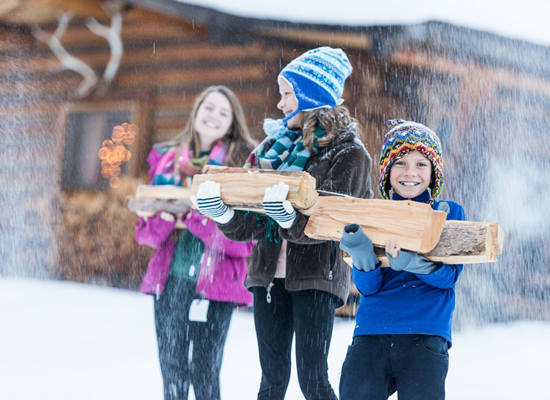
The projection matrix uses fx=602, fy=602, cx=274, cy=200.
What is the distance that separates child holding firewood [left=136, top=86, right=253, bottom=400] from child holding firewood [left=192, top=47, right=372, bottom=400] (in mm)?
451

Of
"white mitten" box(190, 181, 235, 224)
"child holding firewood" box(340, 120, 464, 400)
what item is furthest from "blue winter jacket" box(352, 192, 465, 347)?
"white mitten" box(190, 181, 235, 224)

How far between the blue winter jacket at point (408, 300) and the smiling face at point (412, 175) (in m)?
0.12

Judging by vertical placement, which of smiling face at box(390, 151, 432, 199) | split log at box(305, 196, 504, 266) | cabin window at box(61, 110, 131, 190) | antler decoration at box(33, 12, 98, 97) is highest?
antler decoration at box(33, 12, 98, 97)

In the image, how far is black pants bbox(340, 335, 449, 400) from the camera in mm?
1815

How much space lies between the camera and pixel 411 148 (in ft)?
6.91

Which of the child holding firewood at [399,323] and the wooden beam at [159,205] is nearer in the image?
the child holding firewood at [399,323]

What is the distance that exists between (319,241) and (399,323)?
0.49 meters

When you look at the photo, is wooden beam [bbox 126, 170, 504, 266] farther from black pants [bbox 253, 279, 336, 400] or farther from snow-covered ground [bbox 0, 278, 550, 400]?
snow-covered ground [bbox 0, 278, 550, 400]

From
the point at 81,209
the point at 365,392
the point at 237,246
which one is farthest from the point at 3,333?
the point at 365,392

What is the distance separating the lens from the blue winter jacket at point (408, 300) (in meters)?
1.88

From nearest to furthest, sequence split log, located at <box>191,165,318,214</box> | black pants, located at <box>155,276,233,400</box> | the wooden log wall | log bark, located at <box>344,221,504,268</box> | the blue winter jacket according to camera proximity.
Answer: log bark, located at <box>344,221,504,268</box> < the blue winter jacket < split log, located at <box>191,165,318,214</box> < black pants, located at <box>155,276,233,400</box> < the wooden log wall

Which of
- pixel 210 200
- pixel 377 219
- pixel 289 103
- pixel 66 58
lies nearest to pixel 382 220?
pixel 377 219

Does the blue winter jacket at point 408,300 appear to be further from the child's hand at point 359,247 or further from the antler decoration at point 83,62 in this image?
the antler decoration at point 83,62

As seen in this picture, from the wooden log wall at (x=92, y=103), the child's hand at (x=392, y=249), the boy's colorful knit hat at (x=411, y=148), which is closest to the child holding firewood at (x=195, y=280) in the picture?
the boy's colorful knit hat at (x=411, y=148)
